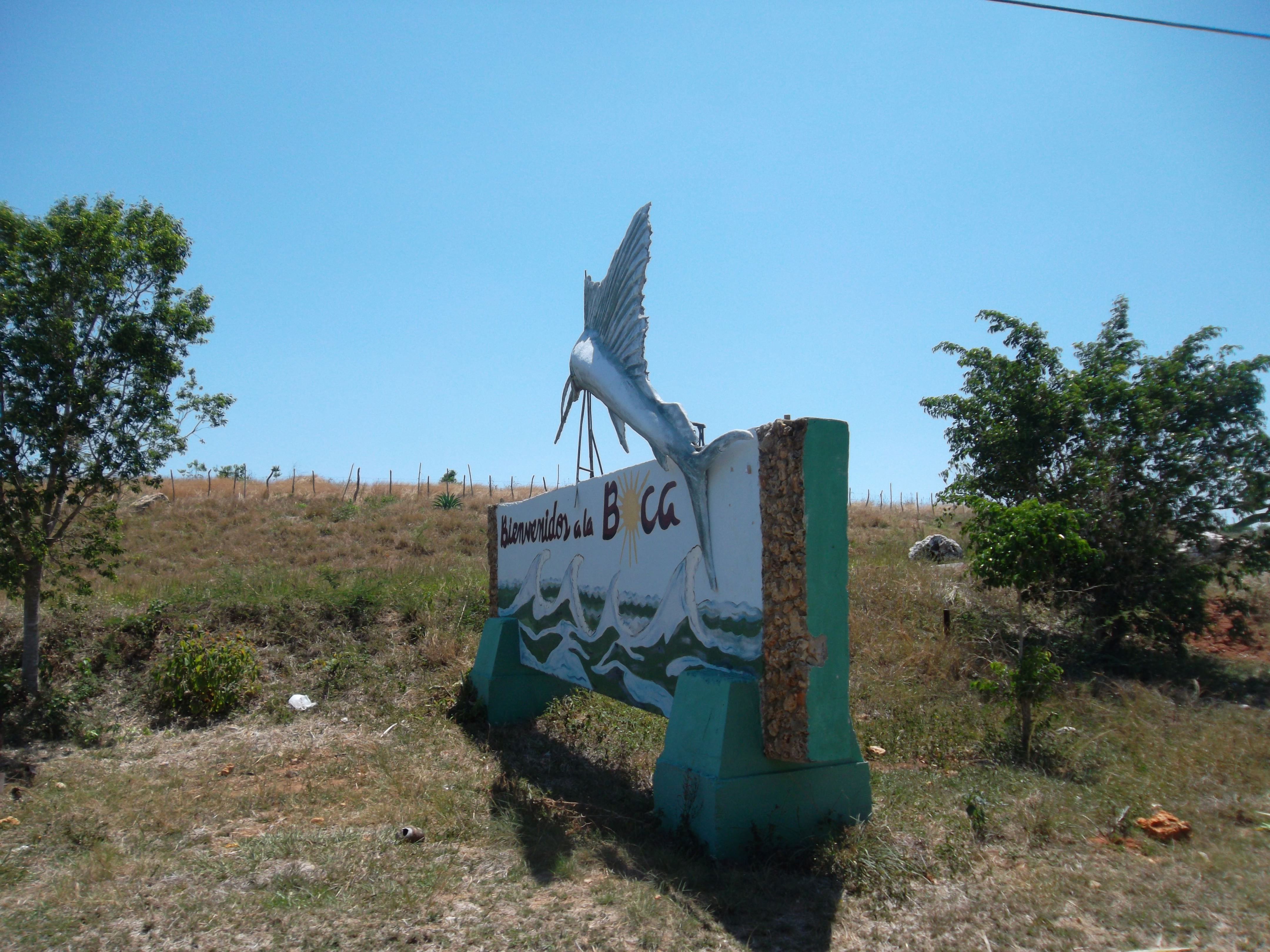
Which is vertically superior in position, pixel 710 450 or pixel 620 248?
pixel 620 248

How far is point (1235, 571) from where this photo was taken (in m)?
11.5

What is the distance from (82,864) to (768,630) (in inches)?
171

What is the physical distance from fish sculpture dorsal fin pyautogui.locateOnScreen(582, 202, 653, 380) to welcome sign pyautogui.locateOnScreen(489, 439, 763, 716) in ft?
2.93

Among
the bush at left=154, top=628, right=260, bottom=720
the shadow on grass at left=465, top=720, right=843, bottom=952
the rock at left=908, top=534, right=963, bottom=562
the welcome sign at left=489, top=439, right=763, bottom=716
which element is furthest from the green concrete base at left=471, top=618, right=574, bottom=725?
the rock at left=908, top=534, right=963, bottom=562

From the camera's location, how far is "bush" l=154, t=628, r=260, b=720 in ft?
29.8

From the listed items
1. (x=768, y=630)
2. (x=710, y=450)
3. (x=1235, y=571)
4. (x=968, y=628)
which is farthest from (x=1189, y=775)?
(x=1235, y=571)

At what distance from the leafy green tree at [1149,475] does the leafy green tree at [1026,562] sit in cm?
345

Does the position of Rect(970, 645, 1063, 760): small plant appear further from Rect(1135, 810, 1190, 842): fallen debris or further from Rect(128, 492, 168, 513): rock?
Rect(128, 492, 168, 513): rock

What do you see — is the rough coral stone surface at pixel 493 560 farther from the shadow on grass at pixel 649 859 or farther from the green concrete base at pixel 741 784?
the green concrete base at pixel 741 784

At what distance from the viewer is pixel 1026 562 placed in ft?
25.0

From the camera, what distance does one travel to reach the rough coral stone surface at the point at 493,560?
10.1 m

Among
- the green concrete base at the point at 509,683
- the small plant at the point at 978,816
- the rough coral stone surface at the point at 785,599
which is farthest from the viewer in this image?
the green concrete base at the point at 509,683

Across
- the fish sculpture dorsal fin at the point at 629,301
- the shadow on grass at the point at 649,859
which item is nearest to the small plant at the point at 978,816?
the shadow on grass at the point at 649,859

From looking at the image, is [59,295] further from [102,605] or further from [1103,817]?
[1103,817]
